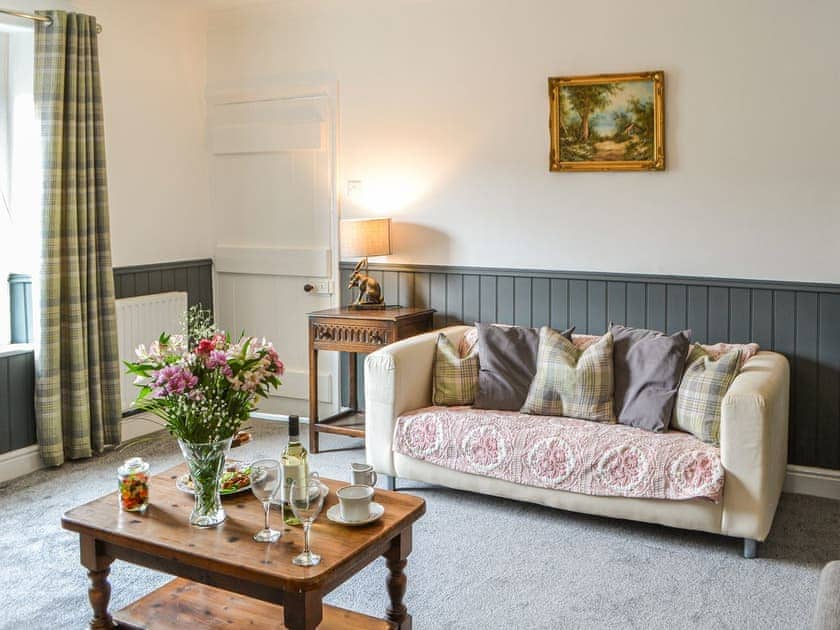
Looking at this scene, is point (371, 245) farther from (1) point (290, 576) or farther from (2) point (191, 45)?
(1) point (290, 576)

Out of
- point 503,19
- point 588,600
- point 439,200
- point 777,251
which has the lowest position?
point 588,600

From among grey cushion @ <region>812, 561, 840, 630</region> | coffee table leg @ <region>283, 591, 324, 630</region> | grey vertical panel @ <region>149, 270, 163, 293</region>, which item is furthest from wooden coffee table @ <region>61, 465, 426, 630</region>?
grey vertical panel @ <region>149, 270, 163, 293</region>

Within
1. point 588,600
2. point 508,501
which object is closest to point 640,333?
point 508,501

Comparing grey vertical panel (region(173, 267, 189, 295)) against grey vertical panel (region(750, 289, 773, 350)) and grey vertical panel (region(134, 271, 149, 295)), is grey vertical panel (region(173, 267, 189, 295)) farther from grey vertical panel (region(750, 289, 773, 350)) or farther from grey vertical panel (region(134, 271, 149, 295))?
grey vertical panel (region(750, 289, 773, 350))

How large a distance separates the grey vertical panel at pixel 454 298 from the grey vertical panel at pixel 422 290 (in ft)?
0.41

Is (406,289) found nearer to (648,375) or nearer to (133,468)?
(648,375)

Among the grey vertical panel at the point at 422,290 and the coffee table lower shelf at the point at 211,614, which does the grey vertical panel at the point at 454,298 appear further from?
the coffee table lower shelf at the point at 211,614

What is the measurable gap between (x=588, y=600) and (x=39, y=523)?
2305mm

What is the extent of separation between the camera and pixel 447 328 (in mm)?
4699

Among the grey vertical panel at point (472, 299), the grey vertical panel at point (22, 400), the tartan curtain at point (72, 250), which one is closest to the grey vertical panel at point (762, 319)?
the grey vertical panel at point (472, 299)

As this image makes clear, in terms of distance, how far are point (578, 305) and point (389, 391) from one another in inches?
45.0

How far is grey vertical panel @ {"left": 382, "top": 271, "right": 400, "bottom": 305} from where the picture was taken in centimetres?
509

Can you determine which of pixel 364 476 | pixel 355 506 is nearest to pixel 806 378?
pixel 364 476

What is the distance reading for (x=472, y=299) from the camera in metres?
4.86
